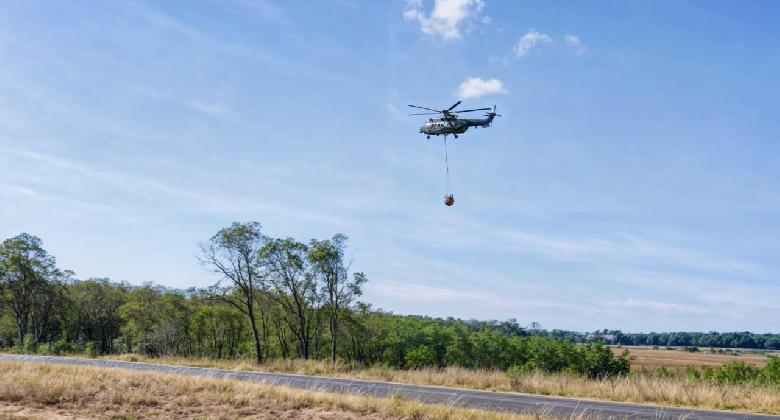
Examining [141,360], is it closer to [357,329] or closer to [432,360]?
[357,329]

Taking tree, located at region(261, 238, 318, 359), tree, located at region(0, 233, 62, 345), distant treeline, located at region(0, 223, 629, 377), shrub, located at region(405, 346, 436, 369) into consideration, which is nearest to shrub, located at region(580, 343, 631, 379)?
distant treeline, located at region(0, 223, 629, 377)

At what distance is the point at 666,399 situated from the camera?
21812 millimetres

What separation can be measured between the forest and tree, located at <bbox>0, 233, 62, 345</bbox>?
0.13m

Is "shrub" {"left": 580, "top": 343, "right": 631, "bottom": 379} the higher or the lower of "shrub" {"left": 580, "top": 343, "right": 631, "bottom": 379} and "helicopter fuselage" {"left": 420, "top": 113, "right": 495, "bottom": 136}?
the lower

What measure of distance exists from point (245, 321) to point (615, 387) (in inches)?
2732

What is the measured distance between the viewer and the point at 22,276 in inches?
2753

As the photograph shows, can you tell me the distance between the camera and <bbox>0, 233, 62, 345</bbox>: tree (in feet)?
223

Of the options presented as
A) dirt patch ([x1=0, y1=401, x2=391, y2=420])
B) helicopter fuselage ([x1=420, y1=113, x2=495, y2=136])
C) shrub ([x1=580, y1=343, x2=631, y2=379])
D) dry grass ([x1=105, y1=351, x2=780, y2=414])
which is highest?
helicopter fuselage ([x1=420, y1=113, x2=495, y2=136])

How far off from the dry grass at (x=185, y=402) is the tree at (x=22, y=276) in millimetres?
58234

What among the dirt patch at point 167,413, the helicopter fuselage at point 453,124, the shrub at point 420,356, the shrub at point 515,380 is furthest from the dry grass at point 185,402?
the shrub at point 420,356

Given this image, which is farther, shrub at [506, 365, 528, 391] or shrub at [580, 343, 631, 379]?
shrub at [580, 343, 631, 379]

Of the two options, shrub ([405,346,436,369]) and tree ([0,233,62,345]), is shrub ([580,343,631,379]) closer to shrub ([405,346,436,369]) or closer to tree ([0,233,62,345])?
shrub ([405,346,436,369])

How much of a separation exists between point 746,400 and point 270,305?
172 ft

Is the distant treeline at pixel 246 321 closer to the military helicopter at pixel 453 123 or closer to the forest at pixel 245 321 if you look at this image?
the forest at pixel 245 321
